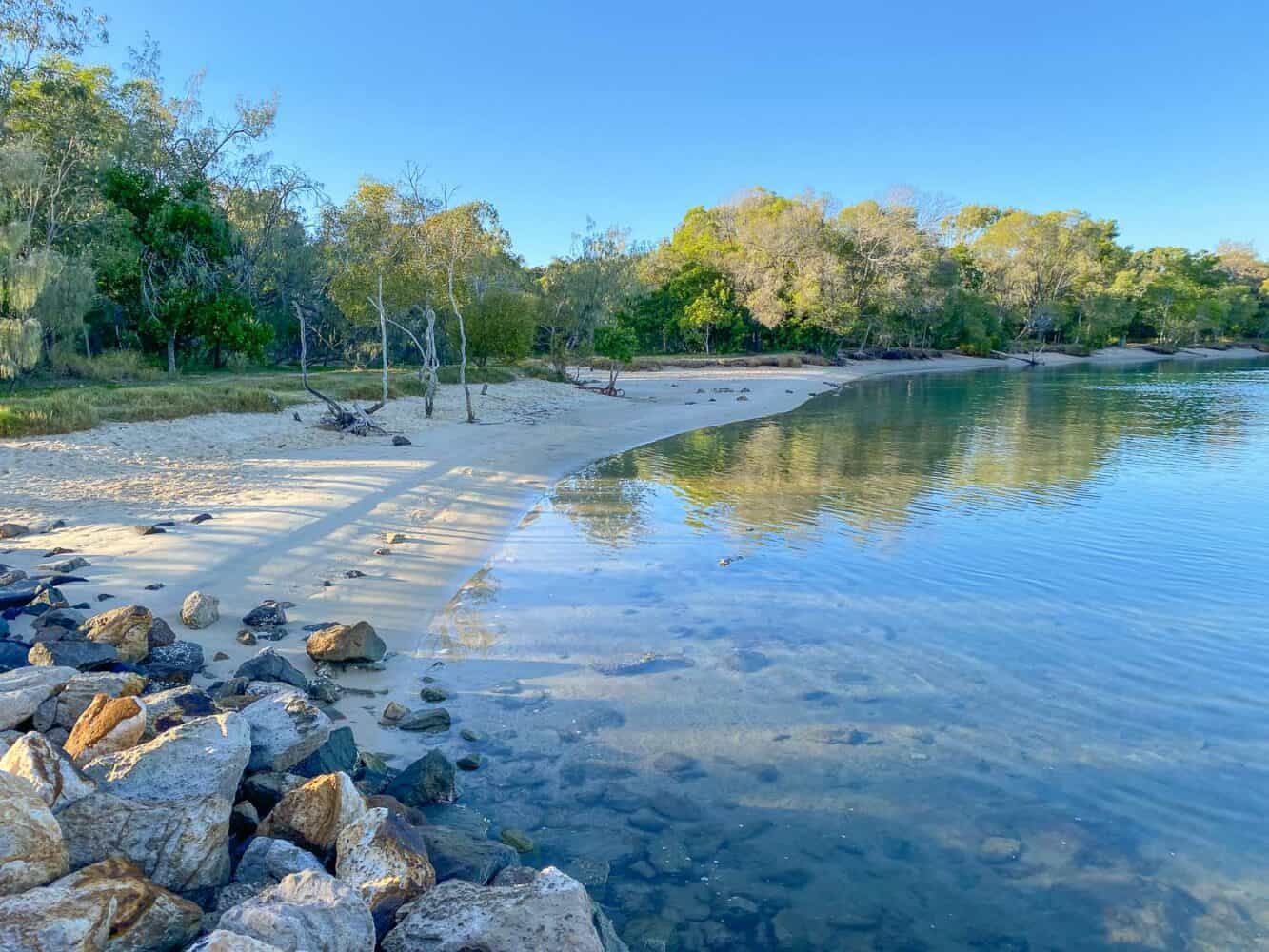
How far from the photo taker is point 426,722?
6621 millimetres

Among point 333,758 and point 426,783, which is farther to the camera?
point 426,783

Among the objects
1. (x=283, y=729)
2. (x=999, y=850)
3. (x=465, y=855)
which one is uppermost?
(x=283, y=729)

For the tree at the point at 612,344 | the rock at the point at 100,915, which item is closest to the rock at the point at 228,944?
the rock at the point at 100,915

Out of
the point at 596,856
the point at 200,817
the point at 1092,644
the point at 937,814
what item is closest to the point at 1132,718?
the point at 1092,644

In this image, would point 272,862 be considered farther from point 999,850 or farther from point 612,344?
point 612,344

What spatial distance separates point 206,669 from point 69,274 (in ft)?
68.8

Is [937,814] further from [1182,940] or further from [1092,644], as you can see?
[1092,644]

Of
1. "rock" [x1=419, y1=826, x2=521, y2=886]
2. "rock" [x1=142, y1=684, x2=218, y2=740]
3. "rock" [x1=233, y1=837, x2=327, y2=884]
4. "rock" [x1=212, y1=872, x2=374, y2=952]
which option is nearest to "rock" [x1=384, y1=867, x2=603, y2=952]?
"rock" [x1=212, y1=872, x2=374, y2=952]

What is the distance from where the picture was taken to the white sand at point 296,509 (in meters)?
8.66

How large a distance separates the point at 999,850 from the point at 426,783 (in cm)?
399

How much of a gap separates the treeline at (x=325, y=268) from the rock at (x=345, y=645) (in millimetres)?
16841

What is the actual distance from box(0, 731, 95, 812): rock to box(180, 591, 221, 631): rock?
152 inches

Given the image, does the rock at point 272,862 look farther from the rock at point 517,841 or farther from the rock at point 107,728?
the rock at point 517,841

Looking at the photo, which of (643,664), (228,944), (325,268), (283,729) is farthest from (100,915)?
(325,268)
